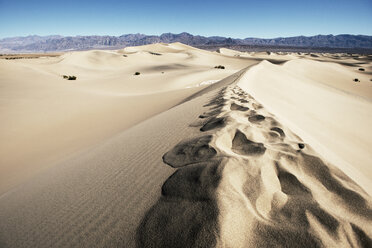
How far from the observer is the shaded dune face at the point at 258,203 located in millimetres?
1150

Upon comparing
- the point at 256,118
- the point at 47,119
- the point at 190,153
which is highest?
the point at 256,118

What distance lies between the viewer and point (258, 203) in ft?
4.51

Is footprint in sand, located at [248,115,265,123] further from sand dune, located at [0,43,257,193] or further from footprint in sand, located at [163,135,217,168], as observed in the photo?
sand dune, located at [0,43,257,193]

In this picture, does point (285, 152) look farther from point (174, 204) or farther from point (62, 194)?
point (62, 194)

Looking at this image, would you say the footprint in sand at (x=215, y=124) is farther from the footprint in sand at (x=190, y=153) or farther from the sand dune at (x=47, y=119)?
the sand dune at (x=47, y=119)

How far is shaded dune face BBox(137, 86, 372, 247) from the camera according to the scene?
3.77 feet

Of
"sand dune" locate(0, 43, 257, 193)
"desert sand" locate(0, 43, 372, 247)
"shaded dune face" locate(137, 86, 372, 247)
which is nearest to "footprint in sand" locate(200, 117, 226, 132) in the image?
"desert sand" locate(0, 43, 372, 247)

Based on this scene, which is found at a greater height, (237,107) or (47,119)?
(237,107)

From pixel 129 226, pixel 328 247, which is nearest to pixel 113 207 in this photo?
pixel 129 226

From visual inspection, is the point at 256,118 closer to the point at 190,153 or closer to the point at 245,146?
the point at 245,146

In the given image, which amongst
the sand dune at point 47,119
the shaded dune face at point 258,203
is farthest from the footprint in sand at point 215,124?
the sand dune at point 47,119

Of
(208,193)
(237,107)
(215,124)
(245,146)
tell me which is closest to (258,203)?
(208,193)

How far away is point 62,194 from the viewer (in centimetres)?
207

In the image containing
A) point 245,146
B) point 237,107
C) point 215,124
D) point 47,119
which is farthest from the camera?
point 47,119
